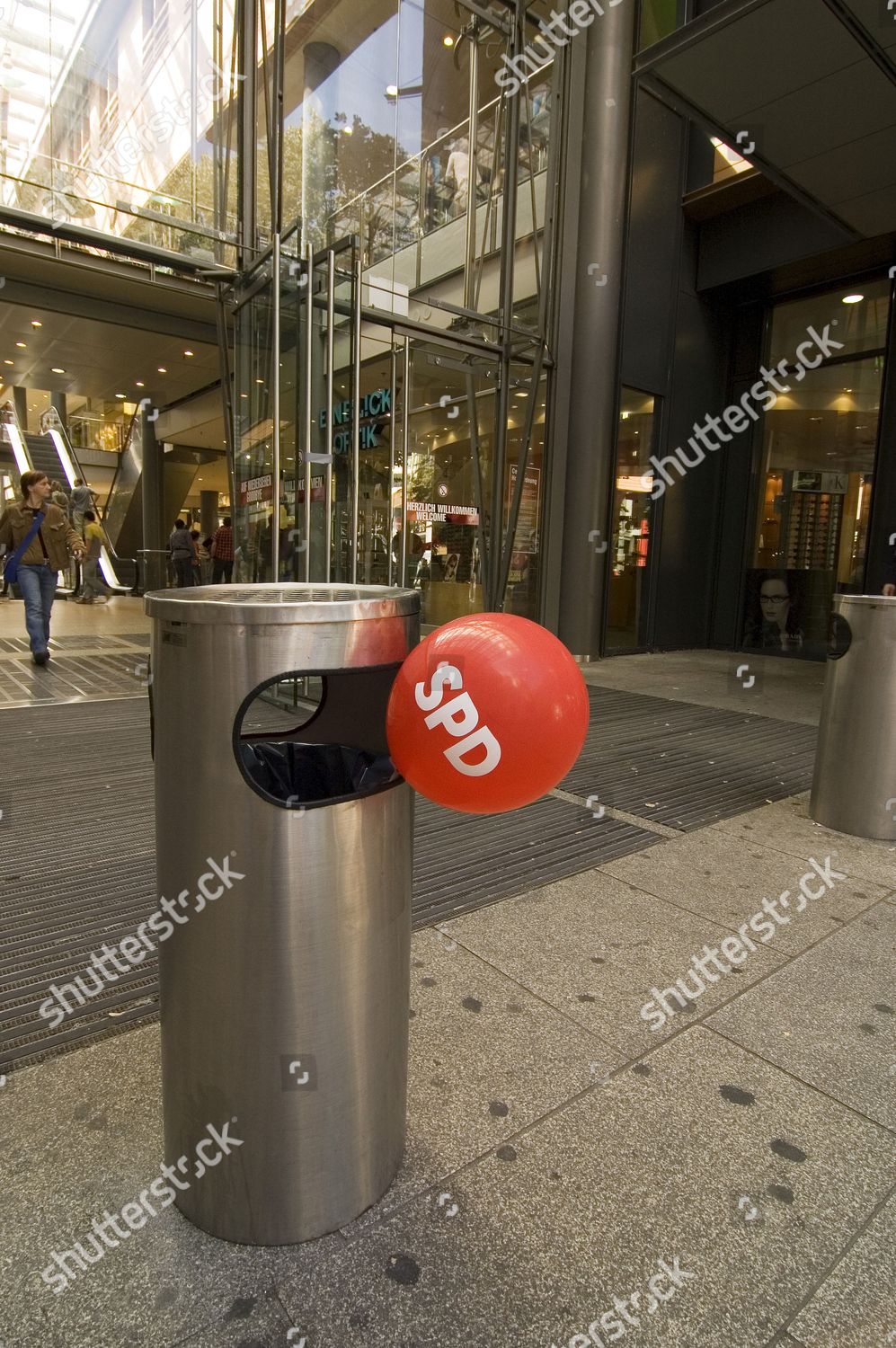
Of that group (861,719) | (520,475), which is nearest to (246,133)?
(520,475)

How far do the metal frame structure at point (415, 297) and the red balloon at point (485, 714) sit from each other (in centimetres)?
477

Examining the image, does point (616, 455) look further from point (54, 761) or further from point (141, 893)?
point (141, 893)

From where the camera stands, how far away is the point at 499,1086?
2.16 metres

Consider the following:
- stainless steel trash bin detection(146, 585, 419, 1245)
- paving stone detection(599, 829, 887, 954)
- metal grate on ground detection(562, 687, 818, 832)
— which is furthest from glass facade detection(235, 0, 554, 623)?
stainless steel trash bin detection(146, 585, 419, 1245)

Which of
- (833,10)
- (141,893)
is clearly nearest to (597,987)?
(141,893)

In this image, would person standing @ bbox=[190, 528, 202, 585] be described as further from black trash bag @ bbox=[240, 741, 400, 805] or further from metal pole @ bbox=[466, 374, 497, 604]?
black trash bag @ bbox=[240, 741, 400, 805]

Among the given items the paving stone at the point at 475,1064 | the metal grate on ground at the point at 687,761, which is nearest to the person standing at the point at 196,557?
the metal grate on ground at the point at 687,761

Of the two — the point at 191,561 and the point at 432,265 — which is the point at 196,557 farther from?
the point at 432,265

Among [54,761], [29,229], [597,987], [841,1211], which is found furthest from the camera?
[29,229]

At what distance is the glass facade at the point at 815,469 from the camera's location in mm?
10328

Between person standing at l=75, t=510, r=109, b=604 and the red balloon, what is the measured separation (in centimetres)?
1676

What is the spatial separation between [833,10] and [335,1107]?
694 cm

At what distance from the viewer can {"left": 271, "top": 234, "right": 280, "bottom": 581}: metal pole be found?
19.7 ft

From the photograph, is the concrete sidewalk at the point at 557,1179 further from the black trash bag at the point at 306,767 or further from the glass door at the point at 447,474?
the glass door at the point at 447,474
